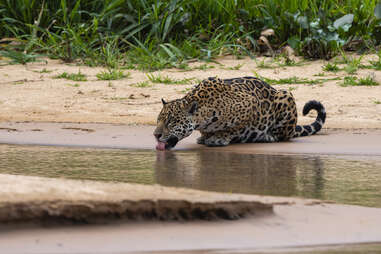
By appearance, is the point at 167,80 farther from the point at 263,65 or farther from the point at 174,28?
the point at 174,28

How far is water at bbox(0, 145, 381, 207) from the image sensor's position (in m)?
5.00

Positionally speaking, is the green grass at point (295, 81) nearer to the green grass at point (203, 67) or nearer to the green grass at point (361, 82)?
the green grass at point (361, 82)

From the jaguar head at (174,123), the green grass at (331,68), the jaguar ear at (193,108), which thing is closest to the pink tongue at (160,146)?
the jaguar head at (174,123)

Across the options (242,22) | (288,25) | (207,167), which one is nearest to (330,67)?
(288,25)

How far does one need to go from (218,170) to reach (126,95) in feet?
14.7

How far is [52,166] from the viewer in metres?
5.98

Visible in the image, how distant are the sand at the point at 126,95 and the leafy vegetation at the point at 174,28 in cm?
33

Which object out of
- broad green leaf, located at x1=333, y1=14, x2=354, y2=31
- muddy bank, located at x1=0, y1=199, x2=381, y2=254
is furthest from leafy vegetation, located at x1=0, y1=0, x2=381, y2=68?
muddy bank, located at x1=0, y1=199, x2=381, y2=254

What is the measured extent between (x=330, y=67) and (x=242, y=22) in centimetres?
243

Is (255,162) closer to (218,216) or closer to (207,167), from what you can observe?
(207,167)

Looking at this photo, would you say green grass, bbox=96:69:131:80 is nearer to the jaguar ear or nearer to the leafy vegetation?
the leafy vegetation

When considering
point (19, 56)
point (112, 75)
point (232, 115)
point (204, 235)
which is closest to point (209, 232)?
point (204, 235)

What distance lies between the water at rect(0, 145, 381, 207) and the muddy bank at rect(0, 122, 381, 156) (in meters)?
0.33

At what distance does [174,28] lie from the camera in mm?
12633
